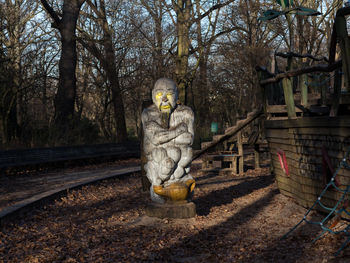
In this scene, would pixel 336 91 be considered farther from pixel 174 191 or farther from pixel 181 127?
pixel 174 191

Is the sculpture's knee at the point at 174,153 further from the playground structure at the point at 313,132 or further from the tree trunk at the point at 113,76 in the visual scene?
the tree trunk at the point at 113,76

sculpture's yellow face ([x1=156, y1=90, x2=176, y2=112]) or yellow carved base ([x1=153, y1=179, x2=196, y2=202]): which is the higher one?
sculpture's yellow face ([x1=156, y1=90, x2=176, y2=112])

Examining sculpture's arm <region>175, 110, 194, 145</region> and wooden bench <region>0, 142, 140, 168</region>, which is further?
wooden bench <region>0, 142, 140, 168</region>

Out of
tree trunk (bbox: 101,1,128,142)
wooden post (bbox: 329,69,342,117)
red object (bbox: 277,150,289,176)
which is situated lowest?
red object (bbox: 277,150,289,176)

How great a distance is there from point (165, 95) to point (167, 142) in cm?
74

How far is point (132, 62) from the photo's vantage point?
23.1m

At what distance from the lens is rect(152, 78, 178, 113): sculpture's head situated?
21.4 feet

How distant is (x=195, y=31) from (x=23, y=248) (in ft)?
51.7

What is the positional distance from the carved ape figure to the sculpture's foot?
11cm

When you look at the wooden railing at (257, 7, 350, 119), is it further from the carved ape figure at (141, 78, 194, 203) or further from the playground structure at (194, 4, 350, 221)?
the carved ape figure at (141, 78, 194, 203)

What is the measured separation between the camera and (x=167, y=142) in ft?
21.3

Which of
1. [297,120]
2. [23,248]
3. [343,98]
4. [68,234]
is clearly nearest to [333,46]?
[343,98]

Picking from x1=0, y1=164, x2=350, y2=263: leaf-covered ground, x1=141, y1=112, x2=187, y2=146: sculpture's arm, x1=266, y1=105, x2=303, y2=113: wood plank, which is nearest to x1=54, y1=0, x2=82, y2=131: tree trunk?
x1=0, y1=164, x2=350, y2=263: leaf-covered ground

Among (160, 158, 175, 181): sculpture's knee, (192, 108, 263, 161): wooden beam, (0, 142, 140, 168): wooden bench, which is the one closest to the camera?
(160, 158, 175, 181): sculpture's knee
